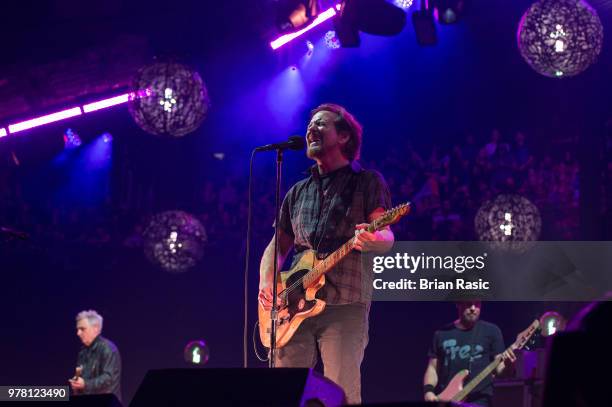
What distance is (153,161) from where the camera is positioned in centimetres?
958

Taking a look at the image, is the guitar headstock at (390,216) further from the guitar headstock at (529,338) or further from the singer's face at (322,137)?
the guitar headstock at (529,338)

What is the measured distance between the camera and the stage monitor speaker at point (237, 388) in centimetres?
189

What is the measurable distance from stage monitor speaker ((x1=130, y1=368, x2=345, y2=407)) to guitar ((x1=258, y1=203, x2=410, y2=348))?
69.3 inches

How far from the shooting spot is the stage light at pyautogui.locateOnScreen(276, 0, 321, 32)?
6.66 m

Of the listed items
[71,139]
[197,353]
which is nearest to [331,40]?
[71,139]

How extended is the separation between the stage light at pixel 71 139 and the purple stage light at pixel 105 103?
0.38 meters

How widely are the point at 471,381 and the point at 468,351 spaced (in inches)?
10.3

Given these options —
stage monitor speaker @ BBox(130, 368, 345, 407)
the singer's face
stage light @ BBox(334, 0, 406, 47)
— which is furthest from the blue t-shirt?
stage monitor speaker @ BBox(130, 368, 345, 407)

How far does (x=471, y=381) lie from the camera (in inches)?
250

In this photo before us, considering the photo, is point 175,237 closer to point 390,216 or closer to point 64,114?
point 64,114

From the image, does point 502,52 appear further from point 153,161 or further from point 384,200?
point 384,200

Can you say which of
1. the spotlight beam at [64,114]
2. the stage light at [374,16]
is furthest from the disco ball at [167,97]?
the spotlight beam at [64,114]

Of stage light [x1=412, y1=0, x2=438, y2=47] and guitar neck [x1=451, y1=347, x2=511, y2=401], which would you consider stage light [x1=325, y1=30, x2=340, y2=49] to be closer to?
stage light [x1=412, y1=0, x2=438, y2=47]

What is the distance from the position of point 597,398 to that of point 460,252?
7405 millimetres
